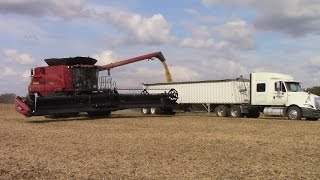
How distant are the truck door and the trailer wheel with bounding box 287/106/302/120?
813mm

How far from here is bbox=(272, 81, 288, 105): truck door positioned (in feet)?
106

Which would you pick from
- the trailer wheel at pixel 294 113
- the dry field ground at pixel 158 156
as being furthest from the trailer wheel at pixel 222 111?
the dry field ground at pixel 158 156

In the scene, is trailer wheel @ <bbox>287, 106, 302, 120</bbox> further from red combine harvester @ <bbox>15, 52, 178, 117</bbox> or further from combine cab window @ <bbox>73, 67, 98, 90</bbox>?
combine cab window @ <bbox>73, 67, 98, 90</bbox>

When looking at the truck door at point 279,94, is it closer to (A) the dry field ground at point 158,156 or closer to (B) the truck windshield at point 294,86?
(B) the truck windshield at point 294,86

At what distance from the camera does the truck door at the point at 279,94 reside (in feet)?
106

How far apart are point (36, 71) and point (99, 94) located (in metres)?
4.65

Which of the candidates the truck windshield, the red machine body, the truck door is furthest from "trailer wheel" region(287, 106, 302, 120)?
the red machine body

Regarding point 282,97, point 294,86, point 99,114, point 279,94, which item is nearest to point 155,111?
point 99,114

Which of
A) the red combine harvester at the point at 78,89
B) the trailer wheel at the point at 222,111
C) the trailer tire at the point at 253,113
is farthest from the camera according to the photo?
the trailer wheel at the point at 222,111

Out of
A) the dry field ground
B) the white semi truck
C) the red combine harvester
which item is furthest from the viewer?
the white semi truck

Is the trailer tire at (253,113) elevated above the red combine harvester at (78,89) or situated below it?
below

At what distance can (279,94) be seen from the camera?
106 feet

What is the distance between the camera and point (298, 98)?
1234 inches

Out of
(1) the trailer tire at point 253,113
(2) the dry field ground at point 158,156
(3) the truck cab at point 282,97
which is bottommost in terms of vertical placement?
(2) the dry field ground at point 158,156
